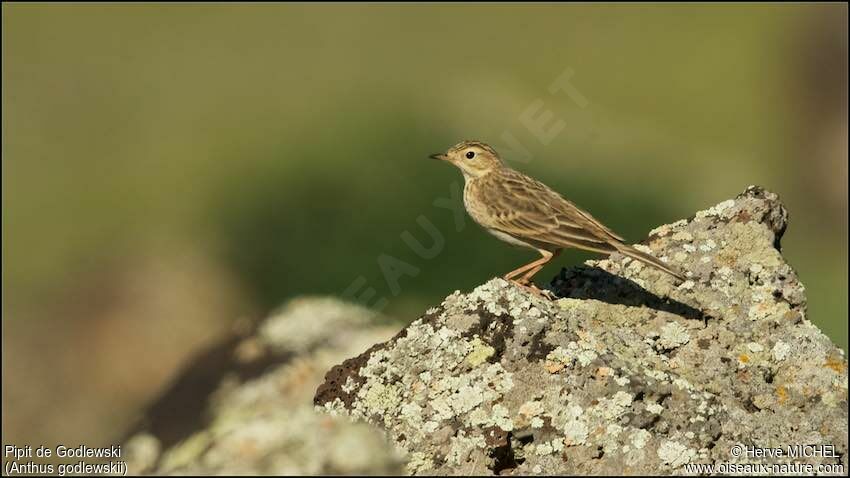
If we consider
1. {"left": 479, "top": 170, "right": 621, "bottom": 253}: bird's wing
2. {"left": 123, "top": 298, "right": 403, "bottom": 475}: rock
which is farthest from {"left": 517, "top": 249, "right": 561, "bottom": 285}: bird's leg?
{"left": 123, "top": 298, "right": 403, "bottom": 475}: rock

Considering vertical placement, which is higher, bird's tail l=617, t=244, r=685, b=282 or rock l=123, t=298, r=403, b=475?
bird's tail l=617, t=244, r=685, b=282

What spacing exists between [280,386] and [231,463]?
262 cm

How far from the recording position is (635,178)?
81.5ft

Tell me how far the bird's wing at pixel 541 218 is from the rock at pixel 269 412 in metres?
1.67

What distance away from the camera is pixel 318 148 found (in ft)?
82.5

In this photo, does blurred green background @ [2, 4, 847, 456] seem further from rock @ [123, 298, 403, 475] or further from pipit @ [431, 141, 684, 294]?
rock @ [123, 298, 403, 475]

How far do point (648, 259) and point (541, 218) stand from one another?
1.44 m

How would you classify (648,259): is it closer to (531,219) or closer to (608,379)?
(531,219)

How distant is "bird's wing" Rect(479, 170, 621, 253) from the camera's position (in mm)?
10430

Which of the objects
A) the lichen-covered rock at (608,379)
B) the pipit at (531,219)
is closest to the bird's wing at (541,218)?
the pipit at (531,219)

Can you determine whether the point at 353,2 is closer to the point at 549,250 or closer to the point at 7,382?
the point at 7,382

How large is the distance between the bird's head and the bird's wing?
0.57 metres

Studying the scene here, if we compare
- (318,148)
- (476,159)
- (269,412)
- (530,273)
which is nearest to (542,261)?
(530,273)

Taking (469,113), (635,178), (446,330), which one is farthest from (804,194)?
(446,330)
